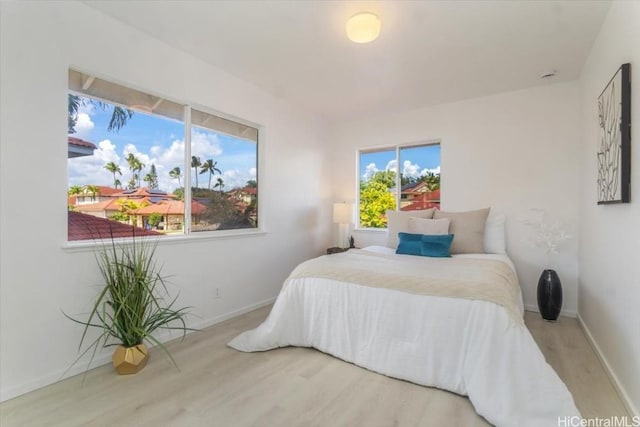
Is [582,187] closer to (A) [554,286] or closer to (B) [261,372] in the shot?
(A) [554,286]

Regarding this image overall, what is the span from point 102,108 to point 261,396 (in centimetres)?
A: 234

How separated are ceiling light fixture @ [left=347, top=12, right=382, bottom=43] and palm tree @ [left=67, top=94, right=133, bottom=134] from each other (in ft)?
6.10

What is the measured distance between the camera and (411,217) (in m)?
3.58

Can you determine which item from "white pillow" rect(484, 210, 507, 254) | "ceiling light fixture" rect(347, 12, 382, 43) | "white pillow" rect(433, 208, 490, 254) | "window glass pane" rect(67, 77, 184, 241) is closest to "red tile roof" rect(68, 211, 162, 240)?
"window glass pane" rect(67, 77, 184, 241)

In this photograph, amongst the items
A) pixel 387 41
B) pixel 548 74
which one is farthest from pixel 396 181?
pixel 387 41

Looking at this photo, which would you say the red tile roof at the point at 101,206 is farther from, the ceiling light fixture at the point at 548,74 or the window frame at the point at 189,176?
the ceiling light fixture at the point at 548,74

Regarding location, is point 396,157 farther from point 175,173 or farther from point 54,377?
point 54,377

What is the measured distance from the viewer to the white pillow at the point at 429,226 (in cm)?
325

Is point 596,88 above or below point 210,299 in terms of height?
above

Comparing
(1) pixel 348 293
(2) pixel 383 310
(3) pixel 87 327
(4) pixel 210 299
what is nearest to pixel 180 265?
(4) pixel 210 299

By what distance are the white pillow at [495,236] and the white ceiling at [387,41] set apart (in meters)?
1.47

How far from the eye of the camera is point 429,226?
331 cm

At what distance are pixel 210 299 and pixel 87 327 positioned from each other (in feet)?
3.29

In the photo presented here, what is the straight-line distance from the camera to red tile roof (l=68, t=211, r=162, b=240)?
212 cm
